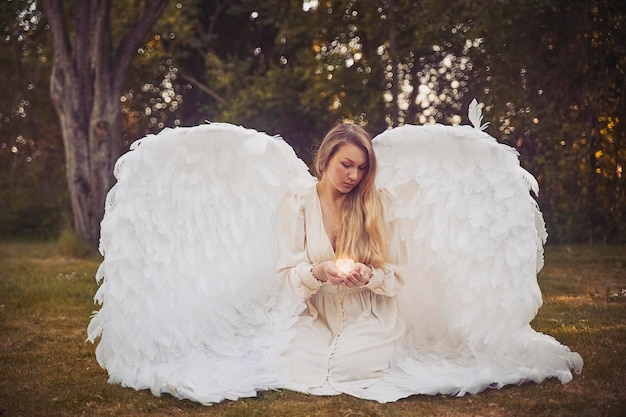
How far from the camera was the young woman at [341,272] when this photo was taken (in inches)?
147

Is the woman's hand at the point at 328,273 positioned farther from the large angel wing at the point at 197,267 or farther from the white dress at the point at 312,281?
the large angel wing at the point at 197,267

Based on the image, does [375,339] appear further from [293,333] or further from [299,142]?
[299,142]

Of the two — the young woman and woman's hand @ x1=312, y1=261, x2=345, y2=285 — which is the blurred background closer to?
the young woman

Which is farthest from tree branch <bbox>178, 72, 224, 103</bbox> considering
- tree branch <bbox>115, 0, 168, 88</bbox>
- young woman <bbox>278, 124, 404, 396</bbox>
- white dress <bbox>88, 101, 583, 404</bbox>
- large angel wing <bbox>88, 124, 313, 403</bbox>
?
young woman <bbox>278, 124, 404, 396</bbox>

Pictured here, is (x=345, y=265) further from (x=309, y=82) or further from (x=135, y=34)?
(x=309, y=82)

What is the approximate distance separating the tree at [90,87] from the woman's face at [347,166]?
22.8ft

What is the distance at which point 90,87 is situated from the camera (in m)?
10.3

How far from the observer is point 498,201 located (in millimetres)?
3754

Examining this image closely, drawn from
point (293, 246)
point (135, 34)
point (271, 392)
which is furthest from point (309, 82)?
point (271, 392)

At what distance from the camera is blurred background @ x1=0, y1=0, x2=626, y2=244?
10062mm

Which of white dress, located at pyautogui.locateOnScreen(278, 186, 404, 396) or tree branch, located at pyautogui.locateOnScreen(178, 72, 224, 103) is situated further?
tree branch, located at pyautogui.locateOnScreen(178, 72, 224, 103)

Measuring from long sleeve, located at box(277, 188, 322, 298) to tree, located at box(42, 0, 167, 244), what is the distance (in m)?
6.81

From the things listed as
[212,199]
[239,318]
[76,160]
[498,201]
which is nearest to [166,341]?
[239,318]

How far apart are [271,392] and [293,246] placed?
76 centimetres
